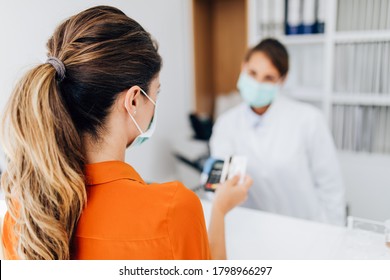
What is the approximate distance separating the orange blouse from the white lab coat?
954 millimetres

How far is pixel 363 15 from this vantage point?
1.86m

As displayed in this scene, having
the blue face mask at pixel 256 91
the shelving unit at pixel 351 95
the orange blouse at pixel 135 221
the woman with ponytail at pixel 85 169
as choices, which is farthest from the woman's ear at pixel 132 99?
the shelving unit at pixel 351 95

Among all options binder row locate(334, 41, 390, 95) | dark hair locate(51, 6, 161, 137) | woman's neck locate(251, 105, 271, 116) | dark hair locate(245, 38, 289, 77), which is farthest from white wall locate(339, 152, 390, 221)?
dark hair locate(51, 6, 161, 137)

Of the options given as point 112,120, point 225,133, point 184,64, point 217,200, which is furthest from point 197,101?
point 112,120

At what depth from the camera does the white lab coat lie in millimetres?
1440

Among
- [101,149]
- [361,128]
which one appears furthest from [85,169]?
[361,128]

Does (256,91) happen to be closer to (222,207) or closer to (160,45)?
(160,45)

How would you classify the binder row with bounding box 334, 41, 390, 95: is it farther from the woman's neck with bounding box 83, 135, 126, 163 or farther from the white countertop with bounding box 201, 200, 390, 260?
the woman's neck with bounding box 83, 135, 126, 163

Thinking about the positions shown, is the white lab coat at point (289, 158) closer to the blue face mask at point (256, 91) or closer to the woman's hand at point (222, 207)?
the blue face mask at point (256, 91)

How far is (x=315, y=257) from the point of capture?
0.93 m

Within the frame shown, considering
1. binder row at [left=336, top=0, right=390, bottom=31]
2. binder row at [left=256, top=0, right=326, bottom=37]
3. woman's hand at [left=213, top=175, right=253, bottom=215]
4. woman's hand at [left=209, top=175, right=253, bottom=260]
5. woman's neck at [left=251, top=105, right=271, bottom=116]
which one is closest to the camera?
woman's hand at [left=209, top=175, right=253, bottom=260]

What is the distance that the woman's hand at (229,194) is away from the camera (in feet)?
3.12

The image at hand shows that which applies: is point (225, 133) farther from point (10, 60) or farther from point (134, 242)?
point (134, 242)

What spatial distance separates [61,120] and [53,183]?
0.33 feet
